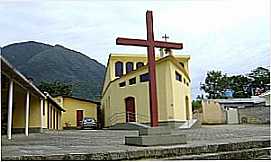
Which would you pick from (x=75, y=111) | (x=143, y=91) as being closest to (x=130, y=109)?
(x=143, y=91)

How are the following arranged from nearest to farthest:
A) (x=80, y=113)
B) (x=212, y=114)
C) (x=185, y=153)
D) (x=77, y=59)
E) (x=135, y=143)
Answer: (x=185, y=153)
(x=135, y=143)
(x=212, y=114)
(x=80, y=113)
(x=77, y=59)

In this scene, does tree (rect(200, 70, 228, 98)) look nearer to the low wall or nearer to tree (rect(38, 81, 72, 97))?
tree (rect(38, 81, 72, 97))

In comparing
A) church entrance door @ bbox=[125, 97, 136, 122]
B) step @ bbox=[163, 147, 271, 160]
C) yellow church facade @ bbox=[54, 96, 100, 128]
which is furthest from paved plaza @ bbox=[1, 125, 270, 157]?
Result: yellow church facade @ bbox=[54, 96, 100, 128]

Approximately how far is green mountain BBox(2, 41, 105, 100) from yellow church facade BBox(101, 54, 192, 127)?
45.4 m

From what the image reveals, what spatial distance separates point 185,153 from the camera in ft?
21.6

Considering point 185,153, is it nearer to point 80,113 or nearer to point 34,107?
point 34,107

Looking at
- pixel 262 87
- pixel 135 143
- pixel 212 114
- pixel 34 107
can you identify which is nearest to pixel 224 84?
pixel 262 87

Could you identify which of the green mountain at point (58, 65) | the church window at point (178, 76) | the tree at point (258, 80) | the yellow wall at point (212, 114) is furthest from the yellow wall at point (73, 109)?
the green mountain at point (58, 65)

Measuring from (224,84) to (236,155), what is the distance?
44.6 metres

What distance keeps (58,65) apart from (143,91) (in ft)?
240

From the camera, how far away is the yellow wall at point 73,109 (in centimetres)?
3491

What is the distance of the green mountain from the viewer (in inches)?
A: 3209

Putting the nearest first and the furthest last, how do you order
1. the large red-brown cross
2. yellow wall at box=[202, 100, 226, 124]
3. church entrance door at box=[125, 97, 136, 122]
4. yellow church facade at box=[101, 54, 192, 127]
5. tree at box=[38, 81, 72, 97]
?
the large red-brown cross, yellow church facade at box=[101, 54, 192, 127], church entrance door at box=[125, 97, 136, 122], yellow wall at box=[202, 100, 226, 124], tree at box=[38, 81, 72, 97]

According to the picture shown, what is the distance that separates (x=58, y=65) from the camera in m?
93.4
